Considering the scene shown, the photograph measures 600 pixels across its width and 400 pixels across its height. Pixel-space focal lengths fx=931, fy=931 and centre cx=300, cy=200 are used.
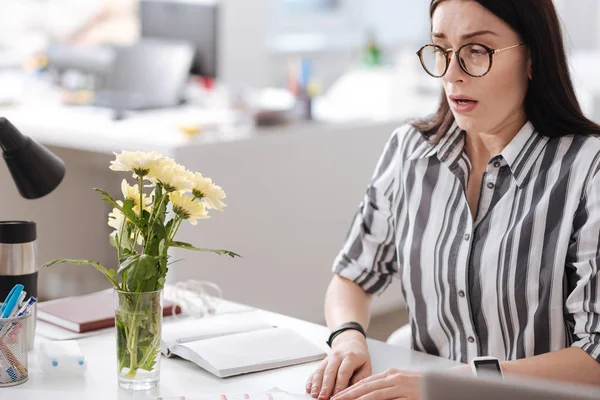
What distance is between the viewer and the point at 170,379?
129 centimetres

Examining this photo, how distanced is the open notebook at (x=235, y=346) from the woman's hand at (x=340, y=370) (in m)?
0.05

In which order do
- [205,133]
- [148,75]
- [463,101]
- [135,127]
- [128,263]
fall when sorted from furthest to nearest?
[148,75], [135,127], [205,133], [463,101], [128,263]

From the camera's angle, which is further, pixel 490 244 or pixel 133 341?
pixel 490 244

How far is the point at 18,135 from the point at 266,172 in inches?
58.8

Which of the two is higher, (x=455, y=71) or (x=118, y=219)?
(x=455, y=71)

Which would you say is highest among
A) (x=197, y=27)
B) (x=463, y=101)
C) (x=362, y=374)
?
(x=197, y=27)

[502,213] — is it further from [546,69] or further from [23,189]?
[23,189]

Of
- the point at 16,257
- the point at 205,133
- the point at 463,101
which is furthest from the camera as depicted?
the point at 205,133

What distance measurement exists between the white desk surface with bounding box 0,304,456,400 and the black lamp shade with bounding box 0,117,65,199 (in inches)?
9.8

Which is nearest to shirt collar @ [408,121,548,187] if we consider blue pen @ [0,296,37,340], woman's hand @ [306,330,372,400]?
woman's hand @ [306,330,372,400]

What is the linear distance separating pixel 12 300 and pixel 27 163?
20 centimetres

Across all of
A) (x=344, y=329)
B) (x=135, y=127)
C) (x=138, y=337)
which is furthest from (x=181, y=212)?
(x=135, y=127)

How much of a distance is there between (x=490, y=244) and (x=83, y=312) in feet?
2.21

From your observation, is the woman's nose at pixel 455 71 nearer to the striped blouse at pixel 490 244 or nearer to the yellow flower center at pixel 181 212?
the striped blouse at pixel 490 244
